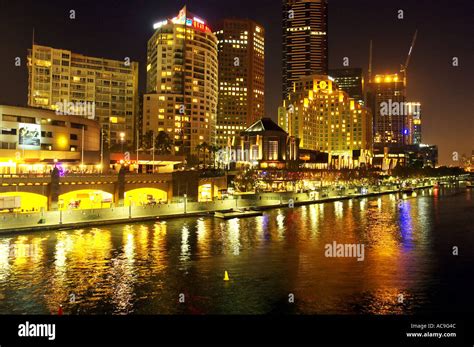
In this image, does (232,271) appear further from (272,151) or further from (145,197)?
(272,151)

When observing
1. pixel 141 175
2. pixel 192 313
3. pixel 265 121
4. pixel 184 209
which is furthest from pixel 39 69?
pixel 192 313

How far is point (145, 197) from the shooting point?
92.6 metres

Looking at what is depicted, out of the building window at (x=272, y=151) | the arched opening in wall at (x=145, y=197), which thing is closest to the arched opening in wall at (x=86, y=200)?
the arched opening in wall at (x=145, y=197)

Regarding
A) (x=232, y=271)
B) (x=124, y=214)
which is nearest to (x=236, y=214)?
(x=124, y=214)

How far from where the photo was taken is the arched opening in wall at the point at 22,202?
65.8 meters

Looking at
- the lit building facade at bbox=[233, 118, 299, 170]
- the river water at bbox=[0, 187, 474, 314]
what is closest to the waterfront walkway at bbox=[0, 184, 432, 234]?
the river water at bbox=[0, 187, 474, 314]

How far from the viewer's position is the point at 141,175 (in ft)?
294

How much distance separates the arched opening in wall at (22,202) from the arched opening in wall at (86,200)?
9.84ft

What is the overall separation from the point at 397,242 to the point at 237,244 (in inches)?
800

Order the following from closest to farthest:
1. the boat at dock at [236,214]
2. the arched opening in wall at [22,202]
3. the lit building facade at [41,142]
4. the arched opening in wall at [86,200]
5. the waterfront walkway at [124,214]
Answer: the waterfront walkway at [124,214]
the arched opening in wall at [22,202]
the arched opening in wall at [86,200]
the boat at dock at [236,214]
the lit building facade at [41,142]

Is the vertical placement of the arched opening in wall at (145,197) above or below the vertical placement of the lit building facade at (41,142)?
below

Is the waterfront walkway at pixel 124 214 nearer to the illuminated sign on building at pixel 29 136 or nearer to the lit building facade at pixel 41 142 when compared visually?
the lit building facade at pixel 41 142

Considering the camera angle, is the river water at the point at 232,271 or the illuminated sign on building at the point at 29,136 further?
the illuminated sign on building at the point at 29,136

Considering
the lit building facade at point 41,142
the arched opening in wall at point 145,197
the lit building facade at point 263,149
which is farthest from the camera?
the lit building facade at point 263,149
